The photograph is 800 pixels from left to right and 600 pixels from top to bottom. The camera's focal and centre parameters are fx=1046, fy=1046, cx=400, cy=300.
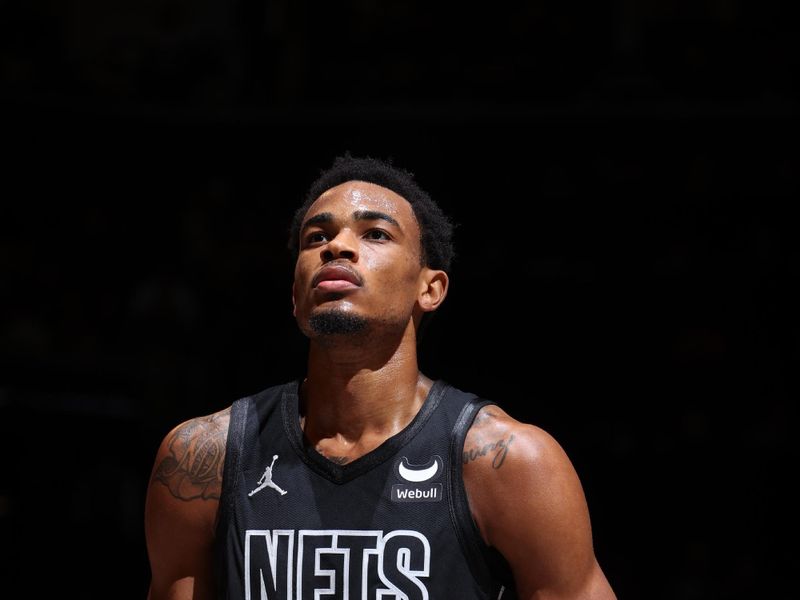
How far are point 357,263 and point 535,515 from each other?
2.42 ft

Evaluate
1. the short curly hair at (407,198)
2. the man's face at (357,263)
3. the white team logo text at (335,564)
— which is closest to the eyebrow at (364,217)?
the man's face at (357,263)

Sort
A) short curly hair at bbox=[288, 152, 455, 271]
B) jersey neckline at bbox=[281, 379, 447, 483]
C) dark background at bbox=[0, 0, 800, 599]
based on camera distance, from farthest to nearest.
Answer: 1. dark background at bbox=[0, 0, 800, 599]
2. short curly hair at bbox=[288, 152, 455, 271]
3. jersey neckline at bbox=[281, 379, 447, 483]

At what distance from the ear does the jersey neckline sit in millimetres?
219

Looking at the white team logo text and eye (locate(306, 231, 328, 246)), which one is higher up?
eye (locate(306, 231, 328, 246))

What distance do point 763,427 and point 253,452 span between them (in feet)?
12.7

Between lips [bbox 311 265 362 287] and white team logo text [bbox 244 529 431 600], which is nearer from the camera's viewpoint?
white team logo text [bbox 244 529 431 600]

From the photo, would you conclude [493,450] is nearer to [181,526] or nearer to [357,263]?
[357,263]

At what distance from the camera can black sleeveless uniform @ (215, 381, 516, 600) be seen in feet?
7.87

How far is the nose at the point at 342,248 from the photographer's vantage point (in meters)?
2.58

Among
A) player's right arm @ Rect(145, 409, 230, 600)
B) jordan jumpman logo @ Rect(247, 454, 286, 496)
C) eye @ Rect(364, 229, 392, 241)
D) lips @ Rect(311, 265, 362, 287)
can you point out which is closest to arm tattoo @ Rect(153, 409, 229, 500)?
player's right arm @ Rect(145, 409, 230, 600)

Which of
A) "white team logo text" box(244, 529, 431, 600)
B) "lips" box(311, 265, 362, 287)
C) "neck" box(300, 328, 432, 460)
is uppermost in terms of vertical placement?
"lips" box(311, 265, 362, 287)

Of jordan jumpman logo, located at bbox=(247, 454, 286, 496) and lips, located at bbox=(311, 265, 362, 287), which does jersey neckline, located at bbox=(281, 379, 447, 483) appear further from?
lips, located at bbox=(311, 265, 362, 287)

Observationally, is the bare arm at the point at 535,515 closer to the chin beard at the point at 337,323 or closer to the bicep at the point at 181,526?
the chin beard at the point at 337,323

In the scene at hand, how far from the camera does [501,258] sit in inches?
247
